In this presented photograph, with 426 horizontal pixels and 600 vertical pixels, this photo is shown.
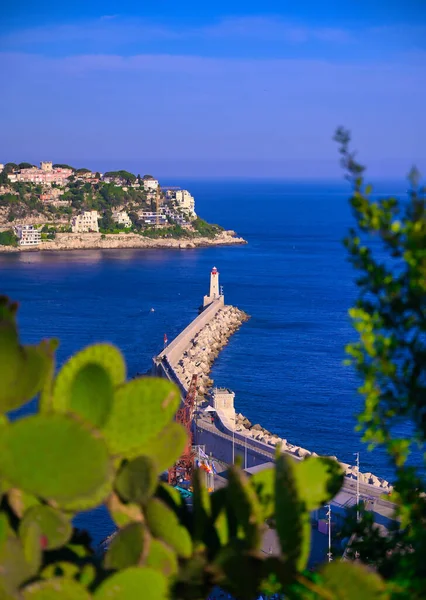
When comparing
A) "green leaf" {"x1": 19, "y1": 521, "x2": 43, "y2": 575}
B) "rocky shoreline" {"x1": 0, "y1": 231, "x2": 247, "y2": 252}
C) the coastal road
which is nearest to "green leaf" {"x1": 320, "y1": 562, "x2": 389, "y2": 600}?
"green leaf" {"x1": 19, "y1": 521, "x2": 43, "y2": 575}

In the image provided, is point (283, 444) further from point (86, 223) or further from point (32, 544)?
point (86, 223)

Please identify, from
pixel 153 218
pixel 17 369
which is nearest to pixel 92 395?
pixel 17 369

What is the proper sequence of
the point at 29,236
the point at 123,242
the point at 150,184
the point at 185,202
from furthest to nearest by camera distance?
the point at 150,184 < the point at 185,202 < the point at 123,242 < the point at 29,236

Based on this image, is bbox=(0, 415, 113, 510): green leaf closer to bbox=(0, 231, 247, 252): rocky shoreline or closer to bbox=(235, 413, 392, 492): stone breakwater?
bbox=(235, 413, 392, 492): stone breakwater

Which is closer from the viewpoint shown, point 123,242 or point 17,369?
point 17,369

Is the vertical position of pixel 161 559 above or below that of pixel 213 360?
above

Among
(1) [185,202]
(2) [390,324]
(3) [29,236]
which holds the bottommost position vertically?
(3) [29,236]

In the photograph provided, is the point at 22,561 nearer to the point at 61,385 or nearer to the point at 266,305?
the point at 61,385
